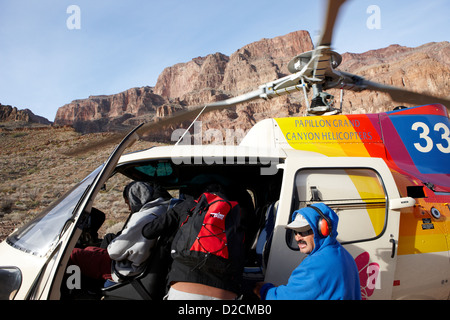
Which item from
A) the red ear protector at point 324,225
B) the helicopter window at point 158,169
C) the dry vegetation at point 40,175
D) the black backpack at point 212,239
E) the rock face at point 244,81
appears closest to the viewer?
the red ear protector at point 324,225

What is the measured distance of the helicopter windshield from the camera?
7.22 feet

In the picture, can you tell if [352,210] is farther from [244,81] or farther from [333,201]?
[244,81]

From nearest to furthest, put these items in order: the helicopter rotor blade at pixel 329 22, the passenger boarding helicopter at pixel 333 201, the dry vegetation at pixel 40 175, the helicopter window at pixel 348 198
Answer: the passenger boarding helicopter at pixel 333 201 < the helicopter rotor blade at pixel 329 22 < the helicopter window at pixel 348 198 < the dry vegetation at pixel 40 175

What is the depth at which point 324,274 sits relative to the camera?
1.80 metres

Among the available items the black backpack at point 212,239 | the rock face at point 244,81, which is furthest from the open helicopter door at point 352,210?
the rock face at point 244,81

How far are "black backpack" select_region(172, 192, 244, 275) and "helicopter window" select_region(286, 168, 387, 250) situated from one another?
25.4 inches

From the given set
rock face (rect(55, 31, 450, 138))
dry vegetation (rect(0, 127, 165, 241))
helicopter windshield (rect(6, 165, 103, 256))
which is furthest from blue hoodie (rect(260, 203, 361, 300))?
rock face (rect(55, 31, 450, 138))

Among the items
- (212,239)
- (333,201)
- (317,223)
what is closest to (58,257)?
(212,239)

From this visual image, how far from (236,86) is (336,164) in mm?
126191

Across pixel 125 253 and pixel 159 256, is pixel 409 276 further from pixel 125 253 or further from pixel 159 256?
pixel 125 253

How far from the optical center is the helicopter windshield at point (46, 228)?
220 centimetres

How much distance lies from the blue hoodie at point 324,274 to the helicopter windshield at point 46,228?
1.82 metres

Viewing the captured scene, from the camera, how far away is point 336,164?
8.87 feet

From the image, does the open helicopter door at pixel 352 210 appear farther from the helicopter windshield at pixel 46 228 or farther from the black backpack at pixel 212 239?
the helicopter windshield at pixel 46 228
